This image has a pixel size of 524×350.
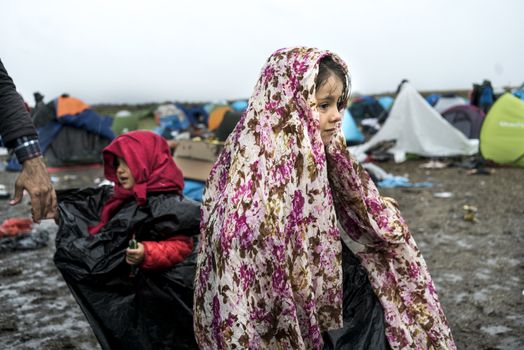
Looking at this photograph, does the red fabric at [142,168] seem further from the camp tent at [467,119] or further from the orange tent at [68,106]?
the camp tent at [467,119]

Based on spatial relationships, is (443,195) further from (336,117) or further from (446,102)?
(446,102)

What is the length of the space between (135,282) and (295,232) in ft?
3.15

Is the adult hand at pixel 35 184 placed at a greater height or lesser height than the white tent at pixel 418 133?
greater

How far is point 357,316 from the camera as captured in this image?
6.97ft

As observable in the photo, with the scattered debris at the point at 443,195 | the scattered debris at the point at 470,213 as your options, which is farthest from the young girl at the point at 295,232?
the scattered debris at the point at 443,195

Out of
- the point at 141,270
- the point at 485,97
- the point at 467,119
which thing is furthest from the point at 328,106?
the point at 485,97

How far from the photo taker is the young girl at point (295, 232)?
1840 mm

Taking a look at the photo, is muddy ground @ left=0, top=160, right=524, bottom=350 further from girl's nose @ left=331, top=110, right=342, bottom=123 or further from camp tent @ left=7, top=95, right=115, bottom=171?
camp tent @ left=7, top=95, right=115, bottom=171

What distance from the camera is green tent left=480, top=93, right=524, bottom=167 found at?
9.70m

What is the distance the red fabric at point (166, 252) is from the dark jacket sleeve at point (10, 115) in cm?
69

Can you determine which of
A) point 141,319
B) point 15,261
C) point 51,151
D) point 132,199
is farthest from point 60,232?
point 51,151

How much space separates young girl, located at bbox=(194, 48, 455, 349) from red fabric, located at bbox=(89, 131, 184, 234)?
467 millimetres

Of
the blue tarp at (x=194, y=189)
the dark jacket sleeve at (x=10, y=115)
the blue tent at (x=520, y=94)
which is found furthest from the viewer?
the blue tent at (x=520, y=94)

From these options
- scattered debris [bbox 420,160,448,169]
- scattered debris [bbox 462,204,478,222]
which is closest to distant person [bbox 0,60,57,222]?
scattered debris [bbox 462,204,478,222]
